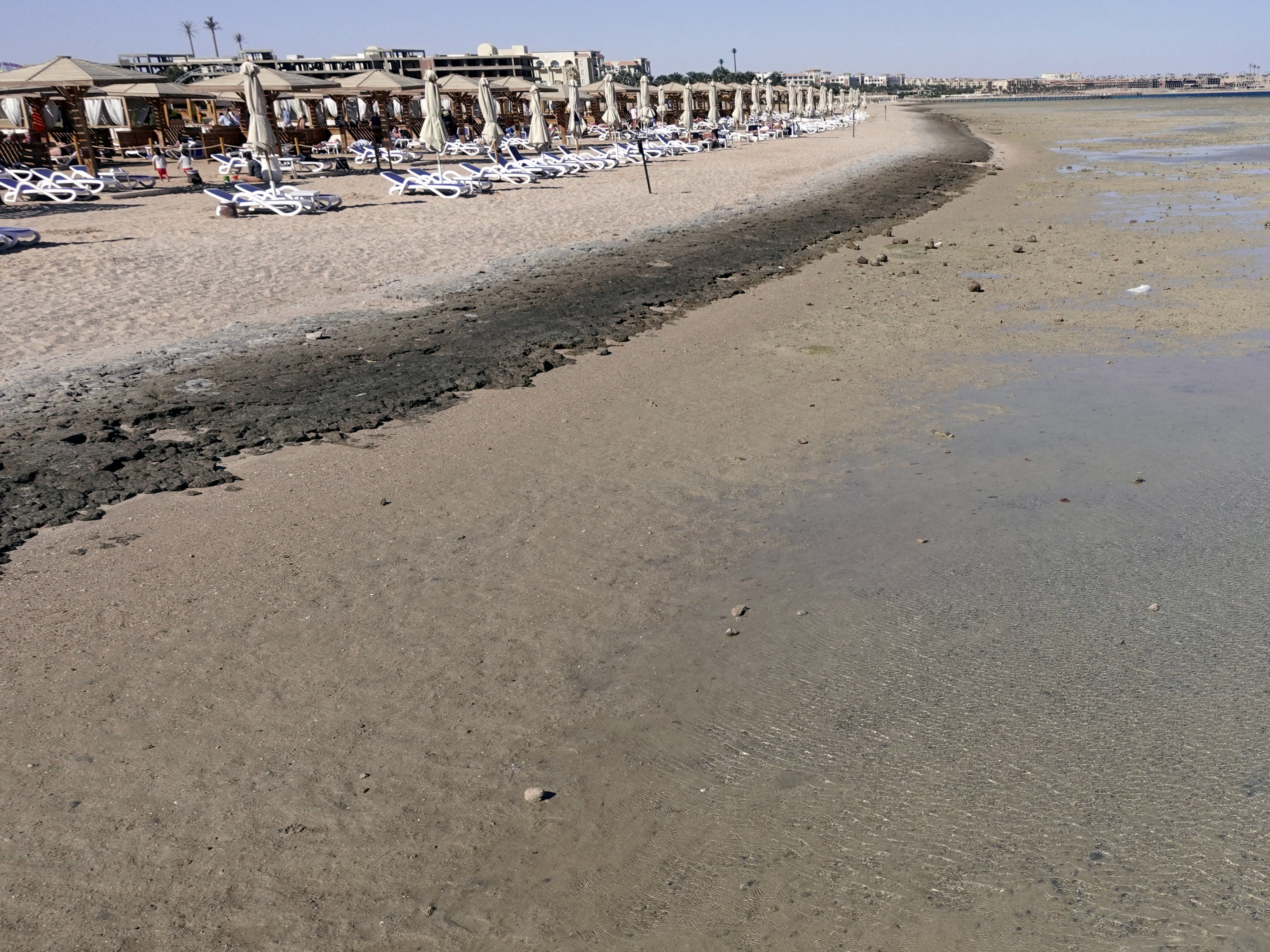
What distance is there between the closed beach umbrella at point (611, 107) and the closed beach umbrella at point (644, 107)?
654 centimetres

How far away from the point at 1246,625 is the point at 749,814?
8.79 feet

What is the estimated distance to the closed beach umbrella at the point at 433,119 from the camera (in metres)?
23.4

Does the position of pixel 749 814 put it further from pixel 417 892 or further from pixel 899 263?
pixel 899 263

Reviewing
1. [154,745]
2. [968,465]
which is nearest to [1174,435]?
[968,465]

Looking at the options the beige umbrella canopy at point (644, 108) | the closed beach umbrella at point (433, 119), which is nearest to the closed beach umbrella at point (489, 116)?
the closed beach umbrella at point (433, 119)

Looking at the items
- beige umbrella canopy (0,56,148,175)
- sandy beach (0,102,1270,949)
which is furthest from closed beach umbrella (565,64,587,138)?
sandy beach (0,102,1270,949)

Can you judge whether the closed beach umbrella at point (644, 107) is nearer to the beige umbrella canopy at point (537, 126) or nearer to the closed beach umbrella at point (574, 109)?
the closed beach umbrella at point (574, 109)

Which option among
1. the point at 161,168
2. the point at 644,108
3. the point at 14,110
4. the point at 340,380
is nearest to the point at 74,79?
the point at 161,168

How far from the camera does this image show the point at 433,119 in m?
23.5

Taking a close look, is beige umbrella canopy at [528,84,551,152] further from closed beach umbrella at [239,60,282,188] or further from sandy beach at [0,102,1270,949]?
sandy beach at [0,102,1270,949]

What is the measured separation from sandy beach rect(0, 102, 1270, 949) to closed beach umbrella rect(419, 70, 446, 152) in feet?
60.7

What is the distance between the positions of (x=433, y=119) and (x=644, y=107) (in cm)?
2636

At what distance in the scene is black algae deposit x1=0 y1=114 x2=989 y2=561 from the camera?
234 inches

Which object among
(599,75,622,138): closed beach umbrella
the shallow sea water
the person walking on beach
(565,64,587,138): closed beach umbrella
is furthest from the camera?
(599,75,622,138): closed beach umbrella
